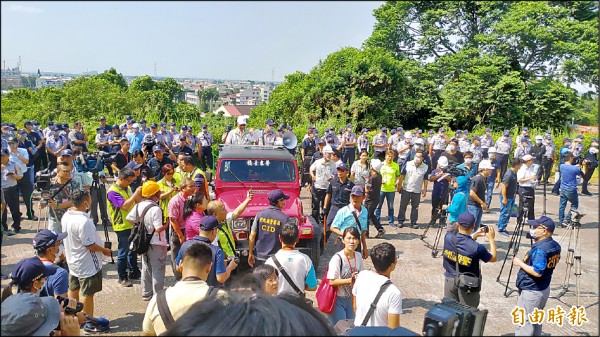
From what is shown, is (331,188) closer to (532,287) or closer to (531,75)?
(532,287)

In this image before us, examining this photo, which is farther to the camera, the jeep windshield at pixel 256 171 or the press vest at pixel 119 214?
the jeep windshield at pixel 256 171

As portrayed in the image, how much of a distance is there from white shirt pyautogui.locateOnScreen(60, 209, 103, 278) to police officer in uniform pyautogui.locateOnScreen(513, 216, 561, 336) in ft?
14.6

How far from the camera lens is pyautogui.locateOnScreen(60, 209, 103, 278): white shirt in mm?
4848

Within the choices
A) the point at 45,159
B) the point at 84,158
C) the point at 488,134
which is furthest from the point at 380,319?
the point at 488,134

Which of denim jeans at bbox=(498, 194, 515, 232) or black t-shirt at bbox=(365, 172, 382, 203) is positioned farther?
denim jeans at bbox=(498, 194, 515, 232)

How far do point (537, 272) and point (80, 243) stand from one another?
4724 mm

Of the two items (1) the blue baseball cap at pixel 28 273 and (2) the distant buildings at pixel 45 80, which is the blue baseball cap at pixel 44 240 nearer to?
(1) the blue baseball cap at pixel 28 273

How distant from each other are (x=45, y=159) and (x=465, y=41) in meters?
23.4

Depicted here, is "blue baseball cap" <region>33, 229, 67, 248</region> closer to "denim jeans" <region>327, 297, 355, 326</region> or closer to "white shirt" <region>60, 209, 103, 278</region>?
"white shirt" <region>60, 209, 103, 278</region>

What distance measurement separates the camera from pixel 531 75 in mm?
26500

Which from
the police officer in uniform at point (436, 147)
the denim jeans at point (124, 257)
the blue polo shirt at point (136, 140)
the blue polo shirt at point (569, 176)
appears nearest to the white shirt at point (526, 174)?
the blue polo shirt at point (569, 176)

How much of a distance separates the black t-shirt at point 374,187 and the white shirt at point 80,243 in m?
5.40

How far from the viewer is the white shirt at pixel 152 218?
555cm

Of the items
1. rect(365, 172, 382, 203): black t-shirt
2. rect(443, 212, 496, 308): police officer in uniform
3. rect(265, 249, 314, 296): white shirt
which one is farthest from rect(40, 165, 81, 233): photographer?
rect(365, 172, 382, 203): black t-shirt
